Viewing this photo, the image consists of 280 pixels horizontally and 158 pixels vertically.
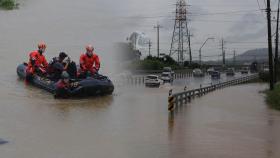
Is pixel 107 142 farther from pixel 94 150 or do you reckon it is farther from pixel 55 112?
pixel 55 112

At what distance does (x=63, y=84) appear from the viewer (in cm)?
2778

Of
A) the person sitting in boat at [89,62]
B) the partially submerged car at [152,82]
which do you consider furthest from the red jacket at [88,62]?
the partially submerged car at [152,82]

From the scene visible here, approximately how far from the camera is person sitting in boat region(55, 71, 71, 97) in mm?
27609

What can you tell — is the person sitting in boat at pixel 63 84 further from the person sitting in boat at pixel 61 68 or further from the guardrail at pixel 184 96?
the guardrail at pixel 184 96

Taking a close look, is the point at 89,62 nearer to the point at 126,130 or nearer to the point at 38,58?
the point at 38,58

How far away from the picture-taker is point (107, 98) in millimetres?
30500

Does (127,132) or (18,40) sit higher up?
(18,40)

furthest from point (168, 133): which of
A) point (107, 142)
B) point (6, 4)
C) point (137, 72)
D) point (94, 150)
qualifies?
point (137, 72)

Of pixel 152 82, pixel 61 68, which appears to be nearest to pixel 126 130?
pixel 61 68

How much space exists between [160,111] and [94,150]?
12.1 meters

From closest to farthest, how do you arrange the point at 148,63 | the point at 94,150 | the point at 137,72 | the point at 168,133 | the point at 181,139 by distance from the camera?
the point at 94,150 → the point at 181,139 → the point at 168,133 → the point at 137,72 → the point at 148,63

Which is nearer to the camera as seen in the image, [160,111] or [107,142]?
[107,142]

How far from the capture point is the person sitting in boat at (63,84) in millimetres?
27609

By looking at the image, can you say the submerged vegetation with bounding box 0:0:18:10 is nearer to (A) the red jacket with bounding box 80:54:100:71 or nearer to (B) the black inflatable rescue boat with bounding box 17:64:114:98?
(B) the black inflatable rescue boat with bounding box 17:64:114:98
